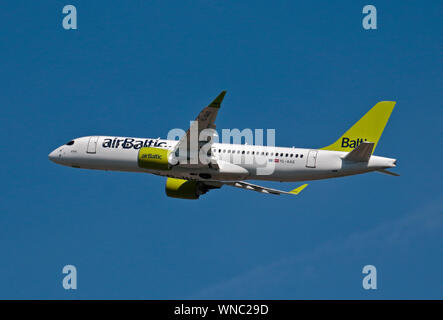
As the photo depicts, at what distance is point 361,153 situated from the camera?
159ft

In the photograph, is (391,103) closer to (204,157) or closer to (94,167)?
(204,157)

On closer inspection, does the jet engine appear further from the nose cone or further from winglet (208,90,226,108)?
winglet (208,90,226,108)

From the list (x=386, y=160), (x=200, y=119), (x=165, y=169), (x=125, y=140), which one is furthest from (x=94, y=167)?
(x=386, y=160)

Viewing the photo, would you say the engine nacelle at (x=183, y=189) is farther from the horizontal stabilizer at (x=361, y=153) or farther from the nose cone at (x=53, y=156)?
the horizontal stabilizer at (x=361, y=153)

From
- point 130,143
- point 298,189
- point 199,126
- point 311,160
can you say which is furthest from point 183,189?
point 311,160

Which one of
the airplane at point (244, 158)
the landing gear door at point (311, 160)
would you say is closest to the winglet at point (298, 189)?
the airplane at point (244, 158)

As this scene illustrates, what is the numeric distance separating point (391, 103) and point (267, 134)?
32.2ft

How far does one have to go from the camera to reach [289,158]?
169ft

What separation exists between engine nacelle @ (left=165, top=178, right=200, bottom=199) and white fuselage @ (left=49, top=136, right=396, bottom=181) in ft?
11.9

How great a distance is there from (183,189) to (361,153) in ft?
51.7

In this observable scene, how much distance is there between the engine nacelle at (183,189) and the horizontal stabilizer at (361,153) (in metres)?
13.7

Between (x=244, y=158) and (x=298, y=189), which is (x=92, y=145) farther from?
(x=298, y=189)

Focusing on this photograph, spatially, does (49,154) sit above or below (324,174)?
above

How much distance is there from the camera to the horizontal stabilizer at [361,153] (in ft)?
157
